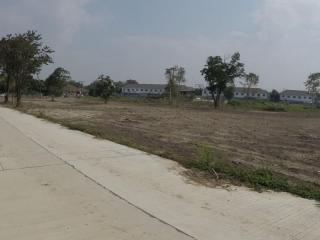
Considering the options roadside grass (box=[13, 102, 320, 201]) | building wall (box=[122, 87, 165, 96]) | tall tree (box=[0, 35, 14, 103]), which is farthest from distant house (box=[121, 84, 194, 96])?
roadside grass (box=[13, 102, 320, 201])

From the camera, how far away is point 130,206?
6.24 metres

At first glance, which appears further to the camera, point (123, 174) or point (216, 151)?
point (216, 151)

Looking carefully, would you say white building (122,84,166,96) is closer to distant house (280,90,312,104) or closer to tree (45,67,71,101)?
distant house (280,90,312,104)

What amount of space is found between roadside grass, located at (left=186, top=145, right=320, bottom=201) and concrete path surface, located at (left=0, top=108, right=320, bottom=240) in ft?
1.32

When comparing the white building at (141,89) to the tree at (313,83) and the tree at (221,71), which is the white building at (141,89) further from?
the tree at (221,71)

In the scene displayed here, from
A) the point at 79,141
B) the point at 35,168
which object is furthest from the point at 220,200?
the point at 79,141

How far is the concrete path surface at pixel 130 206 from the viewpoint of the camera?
5.24 m

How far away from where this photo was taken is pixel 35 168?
8.80 meters

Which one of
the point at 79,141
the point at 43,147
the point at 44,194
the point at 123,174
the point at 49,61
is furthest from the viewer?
the point at 49,61

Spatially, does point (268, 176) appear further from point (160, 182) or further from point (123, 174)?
point (123, 174)

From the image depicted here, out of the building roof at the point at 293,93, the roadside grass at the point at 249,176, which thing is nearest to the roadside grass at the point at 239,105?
the roadside grass at the point at 249,176

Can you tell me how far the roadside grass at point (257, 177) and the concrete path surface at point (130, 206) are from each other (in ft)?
1.32

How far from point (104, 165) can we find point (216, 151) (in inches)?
159

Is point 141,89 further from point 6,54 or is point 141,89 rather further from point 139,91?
point 6,54
